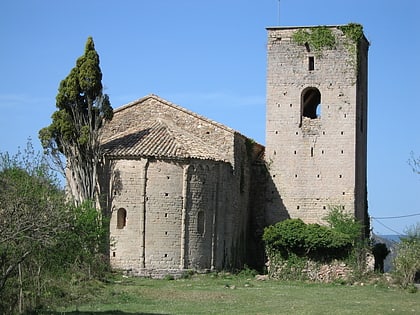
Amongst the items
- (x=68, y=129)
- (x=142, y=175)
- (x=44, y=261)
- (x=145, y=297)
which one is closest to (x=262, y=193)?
(x=142, y=175)

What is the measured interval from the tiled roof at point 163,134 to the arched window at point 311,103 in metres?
6.07

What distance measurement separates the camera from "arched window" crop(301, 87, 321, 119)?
4438 centimetres

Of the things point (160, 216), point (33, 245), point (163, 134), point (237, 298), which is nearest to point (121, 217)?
point (160, 216)

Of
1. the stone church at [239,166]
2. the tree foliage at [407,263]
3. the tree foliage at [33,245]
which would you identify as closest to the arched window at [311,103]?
the stone church at [239,166]

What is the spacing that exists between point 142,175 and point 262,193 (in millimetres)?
8694

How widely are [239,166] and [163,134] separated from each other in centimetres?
476

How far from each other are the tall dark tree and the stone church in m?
0.83

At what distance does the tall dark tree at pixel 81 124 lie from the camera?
1479 inches

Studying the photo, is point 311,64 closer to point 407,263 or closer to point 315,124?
point 315,124

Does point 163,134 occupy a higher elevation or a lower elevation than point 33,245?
higher

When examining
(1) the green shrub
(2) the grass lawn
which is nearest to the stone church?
(1) the green shrub

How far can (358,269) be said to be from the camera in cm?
3956

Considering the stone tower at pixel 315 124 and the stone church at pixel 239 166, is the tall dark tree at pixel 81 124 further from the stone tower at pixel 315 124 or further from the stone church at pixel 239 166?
the stone tower at pixel 315 124

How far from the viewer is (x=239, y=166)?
4169cm
